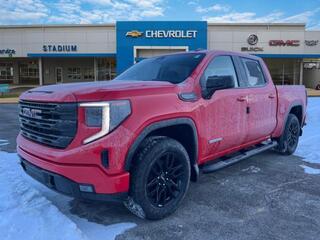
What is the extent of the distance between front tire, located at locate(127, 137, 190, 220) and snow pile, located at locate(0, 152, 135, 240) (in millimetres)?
348

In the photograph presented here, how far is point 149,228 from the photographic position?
3.55 m

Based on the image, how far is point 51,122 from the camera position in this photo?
3373mm

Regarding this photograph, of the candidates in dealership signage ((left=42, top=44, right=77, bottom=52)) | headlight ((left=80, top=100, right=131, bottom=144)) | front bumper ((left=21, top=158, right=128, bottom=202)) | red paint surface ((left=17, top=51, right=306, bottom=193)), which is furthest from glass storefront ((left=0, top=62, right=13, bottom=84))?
headlight ((left=80, top=100, right=131, bottom=144))

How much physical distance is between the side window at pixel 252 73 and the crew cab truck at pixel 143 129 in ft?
0.24

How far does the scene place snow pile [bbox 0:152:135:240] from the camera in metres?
3.31

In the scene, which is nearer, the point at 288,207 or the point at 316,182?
the point at 288,207

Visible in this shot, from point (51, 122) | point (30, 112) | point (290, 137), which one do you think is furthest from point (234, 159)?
point (30, 112)

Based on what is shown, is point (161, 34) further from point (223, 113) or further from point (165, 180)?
point (165, 180)

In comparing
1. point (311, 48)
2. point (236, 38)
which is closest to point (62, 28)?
point (236, 38)

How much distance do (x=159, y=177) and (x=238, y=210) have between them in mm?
1112

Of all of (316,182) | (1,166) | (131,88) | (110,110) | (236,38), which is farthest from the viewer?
(236,38)

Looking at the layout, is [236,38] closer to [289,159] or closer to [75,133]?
[289,159]

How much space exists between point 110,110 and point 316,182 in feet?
11.9

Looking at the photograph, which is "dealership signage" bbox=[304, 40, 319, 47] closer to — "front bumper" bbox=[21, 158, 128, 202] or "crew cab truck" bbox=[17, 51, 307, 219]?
"crew cab truck" bbox=[17, 51, 307, 219]
